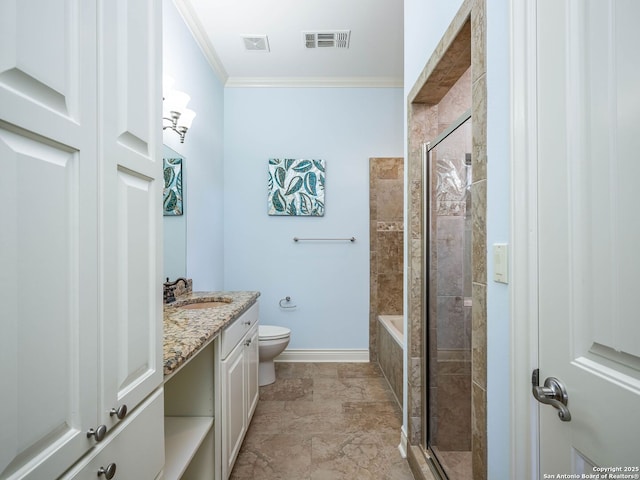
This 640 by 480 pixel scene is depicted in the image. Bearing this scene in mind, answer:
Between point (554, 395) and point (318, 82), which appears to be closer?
point (554, 395)

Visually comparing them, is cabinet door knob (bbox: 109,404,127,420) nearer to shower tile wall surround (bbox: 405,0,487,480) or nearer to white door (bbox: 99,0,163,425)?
white door (bbox: 99,0,163,425)

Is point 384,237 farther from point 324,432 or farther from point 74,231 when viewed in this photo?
point 74,231

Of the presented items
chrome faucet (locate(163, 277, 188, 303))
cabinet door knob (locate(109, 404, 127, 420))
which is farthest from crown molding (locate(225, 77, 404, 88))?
cabinet door knob (locate(109, 404, 127, 420))

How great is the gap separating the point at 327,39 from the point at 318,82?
2.12ft

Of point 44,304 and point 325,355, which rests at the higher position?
point 44,304

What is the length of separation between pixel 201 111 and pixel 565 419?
293 centimetres

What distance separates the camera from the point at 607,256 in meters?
0.66

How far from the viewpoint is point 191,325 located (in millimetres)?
1445

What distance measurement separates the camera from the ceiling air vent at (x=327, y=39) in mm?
2635

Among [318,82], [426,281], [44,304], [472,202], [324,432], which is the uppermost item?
[318,82]

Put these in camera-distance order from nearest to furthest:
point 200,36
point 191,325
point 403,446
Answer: point 191,325 < point 403,446 < point 200,36

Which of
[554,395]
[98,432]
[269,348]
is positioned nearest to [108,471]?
[98,432]

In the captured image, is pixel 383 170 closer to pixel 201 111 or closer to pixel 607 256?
pixel 201 111

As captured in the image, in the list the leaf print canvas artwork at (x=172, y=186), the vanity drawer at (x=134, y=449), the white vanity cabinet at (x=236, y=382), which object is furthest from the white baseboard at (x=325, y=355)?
the vanity drawer at (x=134, y=449)
